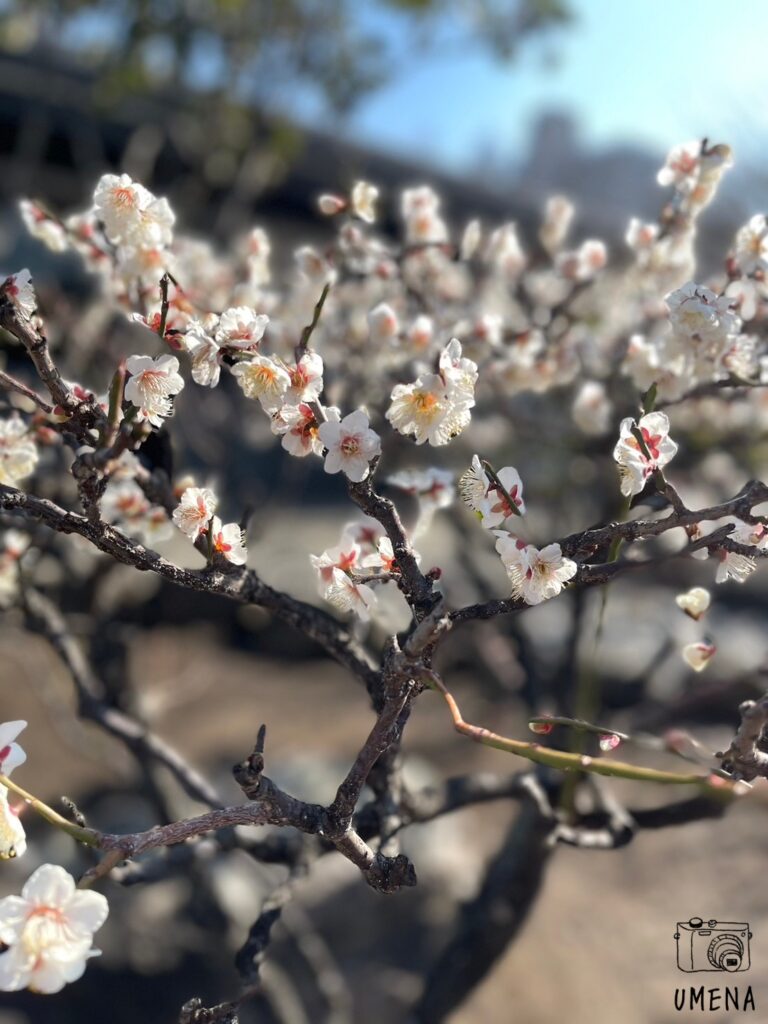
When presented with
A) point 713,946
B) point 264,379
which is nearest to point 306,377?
point 264,379

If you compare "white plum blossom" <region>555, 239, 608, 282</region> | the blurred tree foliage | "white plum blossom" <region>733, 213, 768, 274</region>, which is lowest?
"white plum blossom" <region>733, 213, 768, 274</region>

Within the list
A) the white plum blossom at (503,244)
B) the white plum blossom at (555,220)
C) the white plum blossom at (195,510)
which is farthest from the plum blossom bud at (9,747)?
the white plum blossom at (555,220)

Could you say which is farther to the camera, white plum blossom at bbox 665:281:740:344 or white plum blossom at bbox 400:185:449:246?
white plum blossom at bbox 400:185:449:246

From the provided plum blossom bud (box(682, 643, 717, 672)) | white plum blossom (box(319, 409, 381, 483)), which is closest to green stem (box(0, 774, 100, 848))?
white plum blossom (box(319, 409, 381, 483))

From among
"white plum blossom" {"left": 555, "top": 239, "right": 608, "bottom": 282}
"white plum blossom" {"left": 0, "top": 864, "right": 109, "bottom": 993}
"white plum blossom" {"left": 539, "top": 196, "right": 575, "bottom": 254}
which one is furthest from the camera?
"white plum blossom" {"left": 539, "top": 196, "right": 575, "bottom": 254}

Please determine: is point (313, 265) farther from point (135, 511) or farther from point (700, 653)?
point (700, 653)

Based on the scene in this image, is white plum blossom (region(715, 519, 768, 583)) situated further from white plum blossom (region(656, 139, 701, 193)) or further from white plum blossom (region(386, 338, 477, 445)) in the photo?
white plum blossom (region(656, 139, 701, 193))

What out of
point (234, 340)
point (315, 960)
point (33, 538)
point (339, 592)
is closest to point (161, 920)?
point (315, 960)
